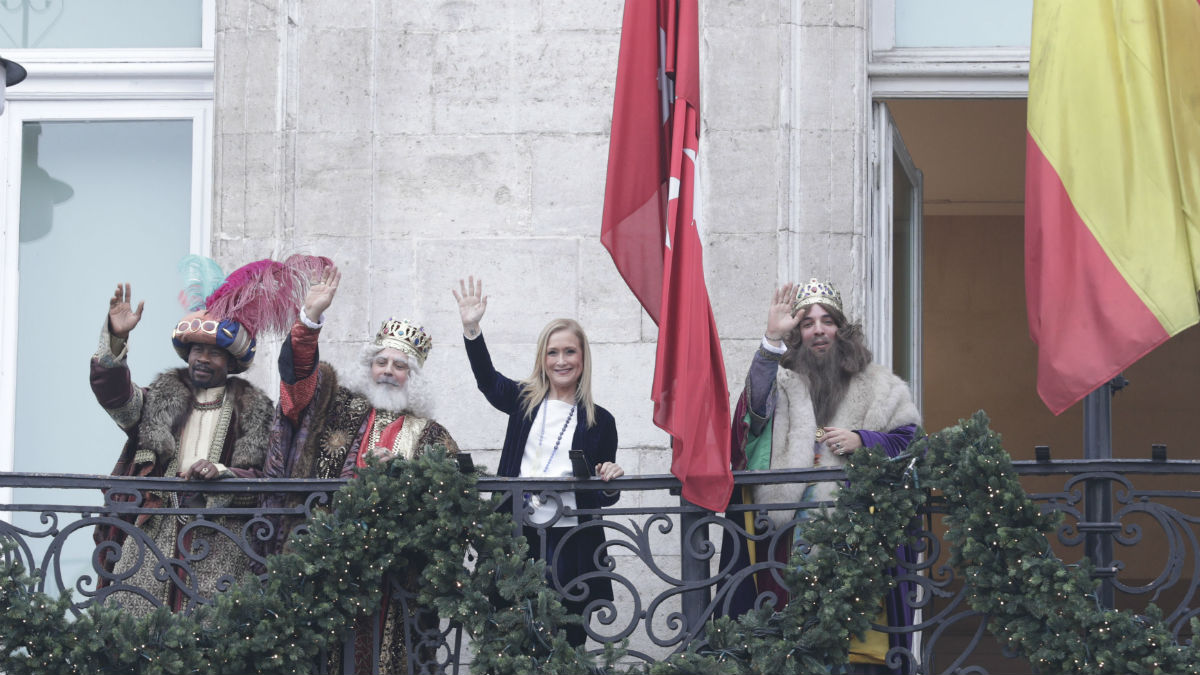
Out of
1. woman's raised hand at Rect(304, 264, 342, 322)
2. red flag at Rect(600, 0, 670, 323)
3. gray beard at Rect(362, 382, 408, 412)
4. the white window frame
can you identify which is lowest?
gray beard at Rect(362, 382, 408, 412)

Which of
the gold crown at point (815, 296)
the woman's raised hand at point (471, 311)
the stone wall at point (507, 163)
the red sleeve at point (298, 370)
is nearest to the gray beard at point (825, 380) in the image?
the gold crown at point (815, 296)

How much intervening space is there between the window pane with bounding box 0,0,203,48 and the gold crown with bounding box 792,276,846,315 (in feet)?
12.7

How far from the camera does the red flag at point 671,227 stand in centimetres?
692

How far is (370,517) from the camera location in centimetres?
681

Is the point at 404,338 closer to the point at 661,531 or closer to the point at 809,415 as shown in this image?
the point at 661,531

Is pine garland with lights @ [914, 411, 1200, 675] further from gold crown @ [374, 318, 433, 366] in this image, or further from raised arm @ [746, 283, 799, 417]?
gold crown @ [374, 318, 433, 366]

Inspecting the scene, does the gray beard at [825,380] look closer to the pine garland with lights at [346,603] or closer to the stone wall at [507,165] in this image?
the stone wall at [507,165]

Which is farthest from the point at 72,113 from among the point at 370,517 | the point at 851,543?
the point at 851,543

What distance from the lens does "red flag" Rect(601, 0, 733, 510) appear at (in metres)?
6.92

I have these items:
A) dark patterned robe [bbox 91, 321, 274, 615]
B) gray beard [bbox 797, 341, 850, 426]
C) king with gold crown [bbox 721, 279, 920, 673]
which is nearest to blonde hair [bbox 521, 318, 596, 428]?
king with gold crown [bbox 721, 279, 920, 673]

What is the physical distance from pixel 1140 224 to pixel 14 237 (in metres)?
5.72

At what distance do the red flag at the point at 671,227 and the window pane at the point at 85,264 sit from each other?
295cm

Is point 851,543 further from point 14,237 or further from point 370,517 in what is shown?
point 14,237

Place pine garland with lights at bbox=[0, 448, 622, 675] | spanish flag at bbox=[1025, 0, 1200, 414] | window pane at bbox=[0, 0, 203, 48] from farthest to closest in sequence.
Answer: window pane at bbox=[0, 0, 203, 48] < spanish flag at bbox=[1025, 0, 1200, 414] < pine garland with lights at bbox=[0, 448, 622, 675]
